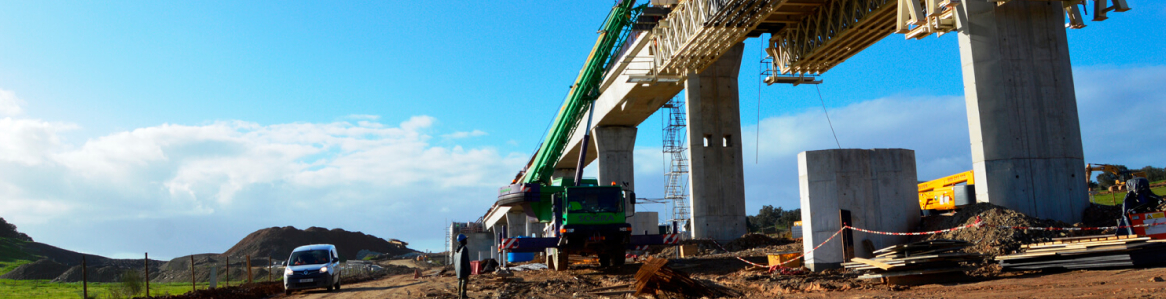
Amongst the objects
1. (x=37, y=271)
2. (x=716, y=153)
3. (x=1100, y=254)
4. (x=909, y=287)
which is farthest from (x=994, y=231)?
(x=37, y=271)

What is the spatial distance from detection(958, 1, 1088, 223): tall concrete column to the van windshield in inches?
643

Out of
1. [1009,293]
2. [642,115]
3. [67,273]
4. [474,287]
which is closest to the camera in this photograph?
[1009,293]

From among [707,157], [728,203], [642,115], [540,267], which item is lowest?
[540,267]

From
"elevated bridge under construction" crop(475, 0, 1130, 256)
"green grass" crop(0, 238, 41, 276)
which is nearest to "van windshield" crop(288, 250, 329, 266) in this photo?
"elevated bridge under construction" crop(475, 0, 1130, 256)

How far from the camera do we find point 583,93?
31.2m

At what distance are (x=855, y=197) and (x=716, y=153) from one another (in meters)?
12.9

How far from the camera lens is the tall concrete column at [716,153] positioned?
2830 cm

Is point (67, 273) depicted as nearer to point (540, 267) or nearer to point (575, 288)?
point (540, 267)

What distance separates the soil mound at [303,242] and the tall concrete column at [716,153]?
6245cm

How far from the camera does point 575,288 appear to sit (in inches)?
616

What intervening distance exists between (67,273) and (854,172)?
44073 millimetres

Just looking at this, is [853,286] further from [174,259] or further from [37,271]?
[174,259]

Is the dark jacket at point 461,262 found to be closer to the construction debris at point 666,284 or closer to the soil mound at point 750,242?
the construction debris at point 666,284

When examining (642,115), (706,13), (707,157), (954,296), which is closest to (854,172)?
(954,296)
